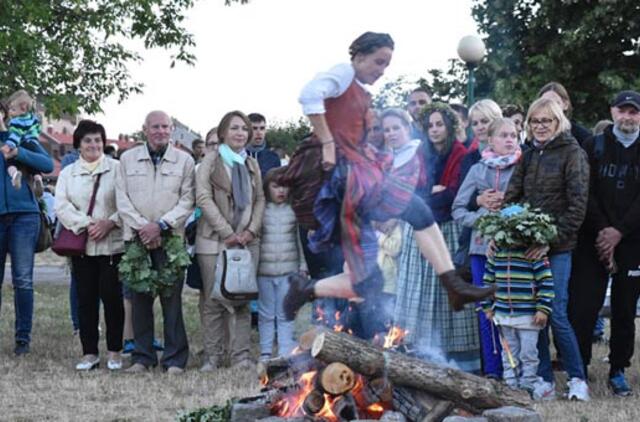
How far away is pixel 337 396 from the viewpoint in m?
5.66

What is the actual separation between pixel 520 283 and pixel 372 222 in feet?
5.95

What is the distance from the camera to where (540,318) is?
7.05 meters

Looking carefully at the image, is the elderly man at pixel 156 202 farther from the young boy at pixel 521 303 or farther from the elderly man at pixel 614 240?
the elderly man at pixel 614 240

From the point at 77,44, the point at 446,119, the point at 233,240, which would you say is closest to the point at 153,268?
the point at 233,240

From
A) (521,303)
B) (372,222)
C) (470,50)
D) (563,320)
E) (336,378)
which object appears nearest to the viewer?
(336,378)

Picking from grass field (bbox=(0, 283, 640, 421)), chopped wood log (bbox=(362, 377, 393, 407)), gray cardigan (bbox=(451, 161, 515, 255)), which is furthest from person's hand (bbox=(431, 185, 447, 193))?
chopped wood log (bbox=(362, 377, 393, 407))

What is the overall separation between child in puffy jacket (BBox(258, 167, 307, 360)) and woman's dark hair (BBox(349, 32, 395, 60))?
3.55 meters

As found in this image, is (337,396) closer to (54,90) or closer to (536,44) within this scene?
(54,90)

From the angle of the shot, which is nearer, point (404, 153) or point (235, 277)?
point (404, 153)

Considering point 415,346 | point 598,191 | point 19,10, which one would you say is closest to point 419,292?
point 415,346

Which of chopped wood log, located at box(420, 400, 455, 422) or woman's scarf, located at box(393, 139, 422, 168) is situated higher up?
woman's scarf, located at box(393, 139, 422, 168)

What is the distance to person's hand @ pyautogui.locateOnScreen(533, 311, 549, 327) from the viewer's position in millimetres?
7043

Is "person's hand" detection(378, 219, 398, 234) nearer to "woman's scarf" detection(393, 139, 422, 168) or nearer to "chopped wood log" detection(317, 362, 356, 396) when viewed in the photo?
"woman's scarf" detection(393, 139, 422, 168)

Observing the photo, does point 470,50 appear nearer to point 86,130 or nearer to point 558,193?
point 86,130
